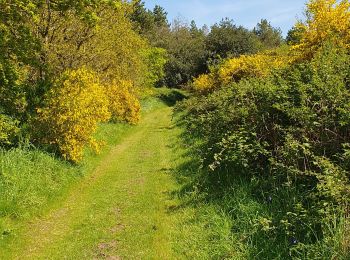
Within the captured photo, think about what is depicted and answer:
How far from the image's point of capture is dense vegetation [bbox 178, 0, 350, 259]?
5.92m

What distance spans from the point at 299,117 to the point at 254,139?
4.64 feet

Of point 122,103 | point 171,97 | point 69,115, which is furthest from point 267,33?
point 69,115

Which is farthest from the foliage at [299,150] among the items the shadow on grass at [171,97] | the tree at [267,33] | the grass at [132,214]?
the tree at [267,33]

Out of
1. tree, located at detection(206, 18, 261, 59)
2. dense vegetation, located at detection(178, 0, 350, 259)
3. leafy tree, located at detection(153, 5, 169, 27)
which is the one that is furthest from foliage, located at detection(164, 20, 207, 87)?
dense vegetation, located at detection(178, 0, 350, 259)

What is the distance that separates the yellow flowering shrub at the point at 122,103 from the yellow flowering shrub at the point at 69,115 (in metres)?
10.0

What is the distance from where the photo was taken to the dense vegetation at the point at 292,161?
592cm

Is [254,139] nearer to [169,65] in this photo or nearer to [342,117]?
[342,117]

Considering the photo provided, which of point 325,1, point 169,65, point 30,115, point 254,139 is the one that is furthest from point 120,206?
point 169,65

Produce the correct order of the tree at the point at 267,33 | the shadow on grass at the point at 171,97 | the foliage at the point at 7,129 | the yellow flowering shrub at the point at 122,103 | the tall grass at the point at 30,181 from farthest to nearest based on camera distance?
the tree at the point at 267,33
the shadow on grass at the point at 171,97
the yellow flowering shrub at the point at 122,103
the foliage at the point at 7,129
the tall grass at the point at 30,181

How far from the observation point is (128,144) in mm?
19625

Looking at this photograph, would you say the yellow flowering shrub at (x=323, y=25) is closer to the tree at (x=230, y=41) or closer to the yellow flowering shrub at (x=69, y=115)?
the yellow flowering shrub at (x=69, y=115)

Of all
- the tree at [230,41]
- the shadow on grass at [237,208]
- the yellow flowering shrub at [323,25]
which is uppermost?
the tree at [230,41]

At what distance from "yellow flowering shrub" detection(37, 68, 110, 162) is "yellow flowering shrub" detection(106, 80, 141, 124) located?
10023mm

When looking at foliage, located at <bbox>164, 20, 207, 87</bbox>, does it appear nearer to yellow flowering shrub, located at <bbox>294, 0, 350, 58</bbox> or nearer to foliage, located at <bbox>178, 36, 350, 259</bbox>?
yellow flowering shrub, located at <bbox>294, 0, 350, 58</bbox>
